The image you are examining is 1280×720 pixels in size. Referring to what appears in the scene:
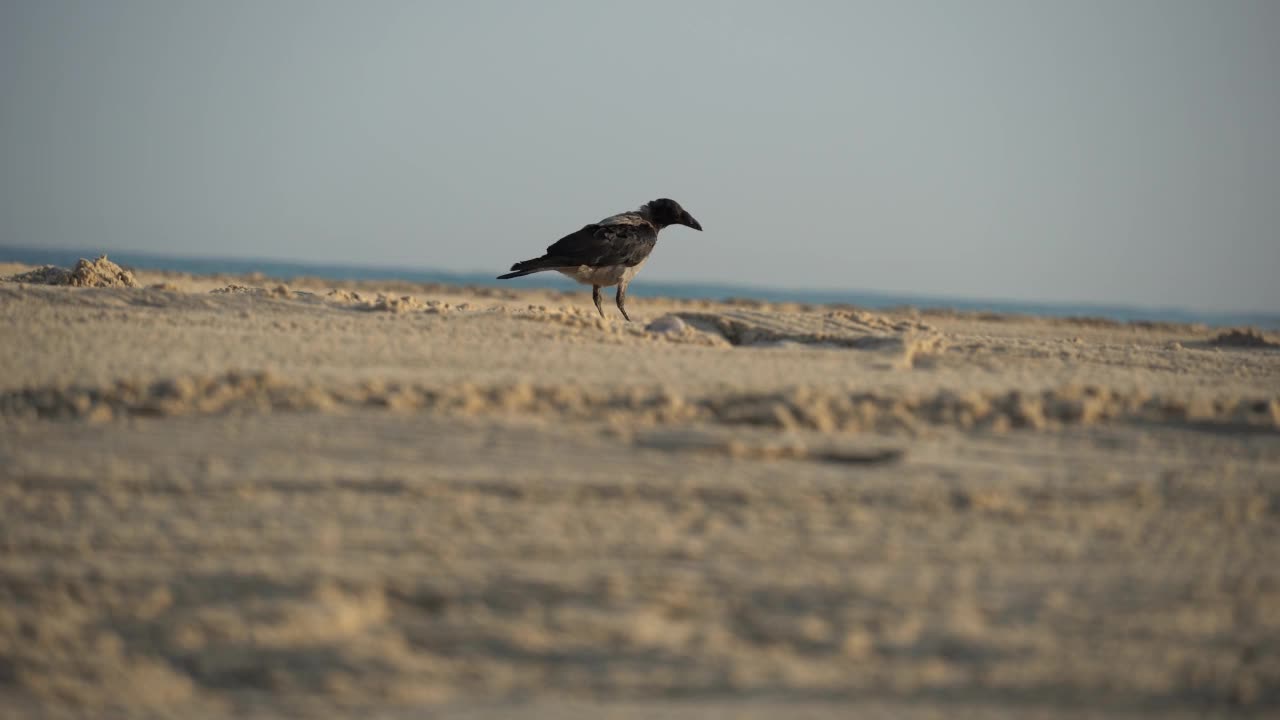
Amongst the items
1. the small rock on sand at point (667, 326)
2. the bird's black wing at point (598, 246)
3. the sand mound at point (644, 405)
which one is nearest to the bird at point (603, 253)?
the bird's black wing at point (598, 246)

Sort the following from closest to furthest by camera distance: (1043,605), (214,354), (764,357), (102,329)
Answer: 1. (1043,605)
2. (214,354)
3. (102,329)
4. (764,357)

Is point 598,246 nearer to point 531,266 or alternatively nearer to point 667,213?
point 531,266

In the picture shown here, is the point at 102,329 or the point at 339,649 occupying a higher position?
the point at 102,329

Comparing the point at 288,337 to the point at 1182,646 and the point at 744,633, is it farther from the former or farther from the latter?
the point at 1182,646

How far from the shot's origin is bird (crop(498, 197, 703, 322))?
9.26 m

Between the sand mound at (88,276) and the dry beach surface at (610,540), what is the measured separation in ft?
14.5

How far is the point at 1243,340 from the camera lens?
40.8ft

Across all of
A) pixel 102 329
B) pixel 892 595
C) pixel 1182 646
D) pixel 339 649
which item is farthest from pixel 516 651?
pixel 102 329

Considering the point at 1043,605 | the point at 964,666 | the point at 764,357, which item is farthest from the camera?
the point at 764,357

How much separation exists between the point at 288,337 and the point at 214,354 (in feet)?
2.26

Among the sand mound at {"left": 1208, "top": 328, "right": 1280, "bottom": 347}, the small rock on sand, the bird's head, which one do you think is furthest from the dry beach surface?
the sand mound at {"left": 1208, "top": 328, "right": 1280, "bottom": 347}

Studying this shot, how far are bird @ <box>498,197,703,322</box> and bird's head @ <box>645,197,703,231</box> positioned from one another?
1.63ft

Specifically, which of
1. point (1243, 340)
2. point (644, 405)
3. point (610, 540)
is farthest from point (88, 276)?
point (1243, 340)

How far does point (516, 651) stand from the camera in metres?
2.72
